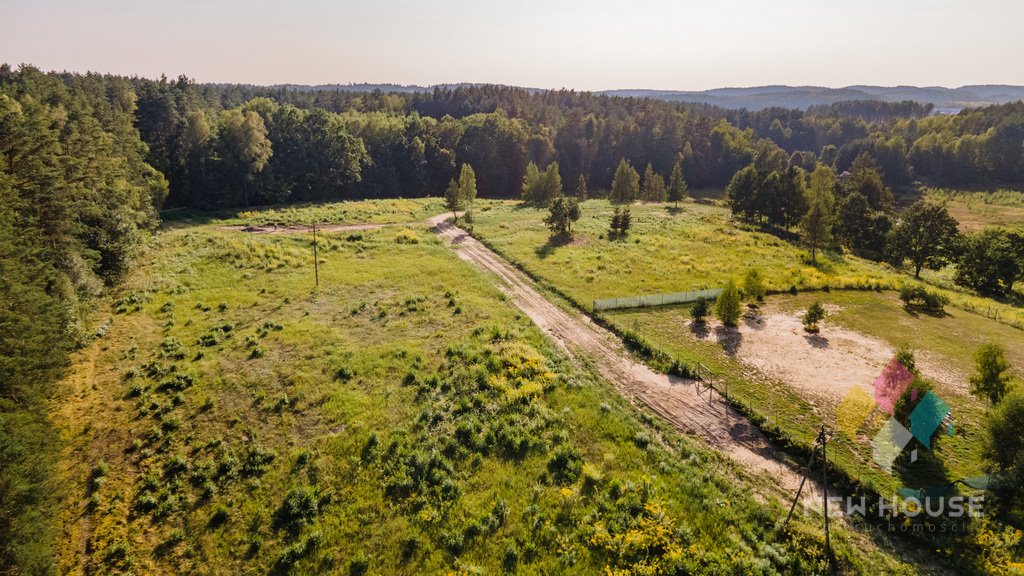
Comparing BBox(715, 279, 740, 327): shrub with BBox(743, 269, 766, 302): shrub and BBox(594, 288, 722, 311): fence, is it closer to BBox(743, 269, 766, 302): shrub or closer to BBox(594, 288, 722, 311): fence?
BBox(594, 288, 722, 311): fence

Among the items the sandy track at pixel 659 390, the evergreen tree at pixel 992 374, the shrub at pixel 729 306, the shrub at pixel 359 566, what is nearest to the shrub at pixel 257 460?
the shrub at pixel 359 566

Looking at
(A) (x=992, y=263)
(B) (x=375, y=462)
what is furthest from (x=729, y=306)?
(A) (x=992, y=263)

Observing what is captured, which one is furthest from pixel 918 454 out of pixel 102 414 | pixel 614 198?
pixel 614 198

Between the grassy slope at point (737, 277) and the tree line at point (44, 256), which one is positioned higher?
the tree line at point (44, 256)

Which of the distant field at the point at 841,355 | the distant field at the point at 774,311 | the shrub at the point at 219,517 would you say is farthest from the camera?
the distant field at the point at 774,311

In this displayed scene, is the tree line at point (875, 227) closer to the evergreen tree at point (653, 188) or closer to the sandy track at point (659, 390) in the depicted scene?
the evergreen tree at point (653, 188)

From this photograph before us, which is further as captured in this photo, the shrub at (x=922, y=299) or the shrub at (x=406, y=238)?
the shrub at (x=406, y=238)

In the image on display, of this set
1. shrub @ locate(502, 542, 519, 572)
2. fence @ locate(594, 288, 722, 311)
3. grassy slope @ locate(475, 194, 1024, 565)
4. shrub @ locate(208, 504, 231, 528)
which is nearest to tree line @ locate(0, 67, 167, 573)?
shrub @ locate(208, 504, 231, 528)
